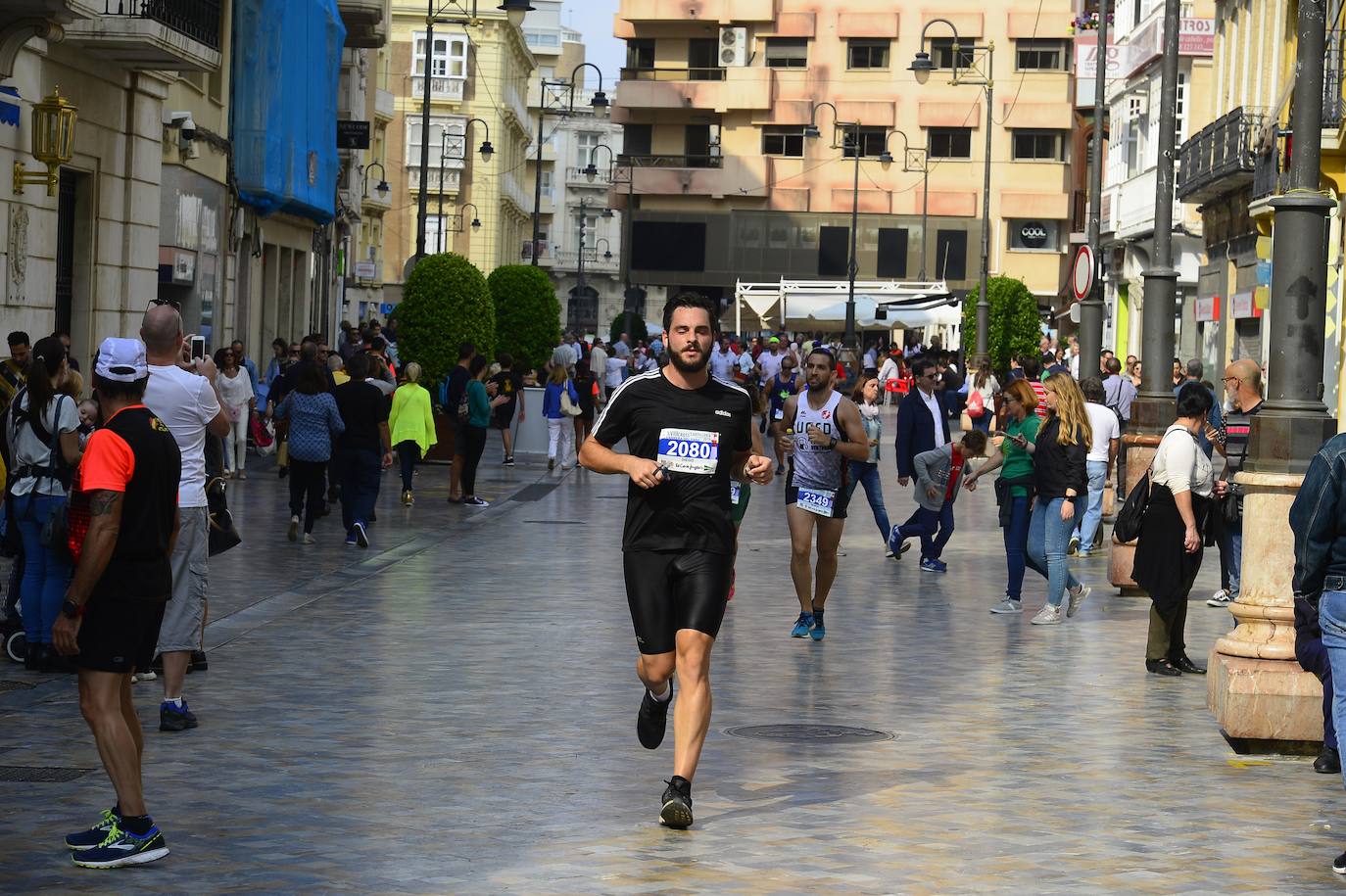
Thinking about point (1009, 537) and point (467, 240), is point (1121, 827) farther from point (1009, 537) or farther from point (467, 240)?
point (467, 240)

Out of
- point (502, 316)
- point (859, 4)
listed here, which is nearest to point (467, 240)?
point (859, 4)

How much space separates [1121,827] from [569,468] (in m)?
24.2

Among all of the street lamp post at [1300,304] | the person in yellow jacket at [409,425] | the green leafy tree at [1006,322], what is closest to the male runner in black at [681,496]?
the street lamp post at [1300,304]

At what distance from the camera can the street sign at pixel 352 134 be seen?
46250mm

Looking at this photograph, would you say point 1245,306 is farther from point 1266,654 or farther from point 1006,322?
point 1266,654

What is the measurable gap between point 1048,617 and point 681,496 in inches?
275

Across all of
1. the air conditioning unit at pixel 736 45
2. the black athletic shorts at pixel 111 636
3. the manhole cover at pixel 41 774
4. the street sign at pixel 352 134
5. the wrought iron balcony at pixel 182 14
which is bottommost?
the manhole cover at pixel 41 774

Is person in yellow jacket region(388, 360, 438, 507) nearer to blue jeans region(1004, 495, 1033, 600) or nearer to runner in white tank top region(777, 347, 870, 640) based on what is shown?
blue jeans region(1004, 495, 1033, 600)

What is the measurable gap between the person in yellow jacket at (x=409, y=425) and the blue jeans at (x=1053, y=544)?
33.6 ft

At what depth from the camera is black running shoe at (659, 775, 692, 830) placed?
7922 millimetres

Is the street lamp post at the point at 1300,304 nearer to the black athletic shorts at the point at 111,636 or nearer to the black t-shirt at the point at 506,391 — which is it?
the black athletic shorts at the point at 111,636

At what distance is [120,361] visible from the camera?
781cm

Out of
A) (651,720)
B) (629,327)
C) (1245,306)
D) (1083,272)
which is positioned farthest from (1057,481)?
(629,327)

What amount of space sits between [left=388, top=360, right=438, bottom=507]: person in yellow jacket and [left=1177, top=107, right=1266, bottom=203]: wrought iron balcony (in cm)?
1475
